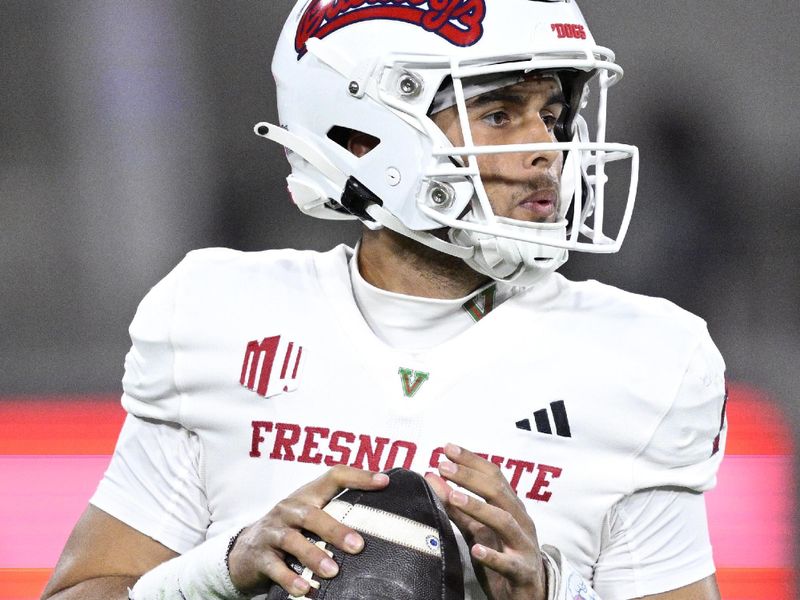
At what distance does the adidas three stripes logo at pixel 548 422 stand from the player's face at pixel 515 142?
0.65 feet

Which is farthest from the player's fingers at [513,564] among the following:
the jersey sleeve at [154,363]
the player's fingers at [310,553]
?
the jersey sleeve at [154,363]

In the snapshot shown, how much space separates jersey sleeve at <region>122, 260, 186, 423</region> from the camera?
1.34 meters

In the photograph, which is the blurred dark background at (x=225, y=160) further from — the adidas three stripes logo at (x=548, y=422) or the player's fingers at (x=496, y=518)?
the player's fingers at (x=496, y=518)

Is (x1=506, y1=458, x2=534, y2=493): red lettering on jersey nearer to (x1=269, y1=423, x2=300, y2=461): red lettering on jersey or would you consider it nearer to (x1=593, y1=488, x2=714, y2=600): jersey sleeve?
(x1=593, y1=488, x2=714, y2=600): jersey sleeve

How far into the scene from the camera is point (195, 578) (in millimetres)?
1163

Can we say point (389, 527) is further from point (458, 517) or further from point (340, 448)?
point (340, 448)

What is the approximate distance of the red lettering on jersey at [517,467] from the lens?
4.14ft

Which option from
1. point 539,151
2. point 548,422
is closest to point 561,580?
point 548,422

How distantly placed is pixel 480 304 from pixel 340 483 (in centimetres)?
36

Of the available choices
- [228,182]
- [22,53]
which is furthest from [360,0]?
[22,53]

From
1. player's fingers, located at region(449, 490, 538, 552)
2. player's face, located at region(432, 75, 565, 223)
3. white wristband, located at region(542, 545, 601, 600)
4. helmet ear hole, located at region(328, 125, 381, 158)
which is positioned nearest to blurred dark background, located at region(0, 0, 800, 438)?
helmet ear hole, located at region(328, 125, 381, 158)

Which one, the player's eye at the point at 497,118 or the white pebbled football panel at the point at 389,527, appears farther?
the player's eye at the point at 497,118

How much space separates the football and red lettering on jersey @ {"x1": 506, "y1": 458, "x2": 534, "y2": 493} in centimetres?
20

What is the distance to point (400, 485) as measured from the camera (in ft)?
3.51
